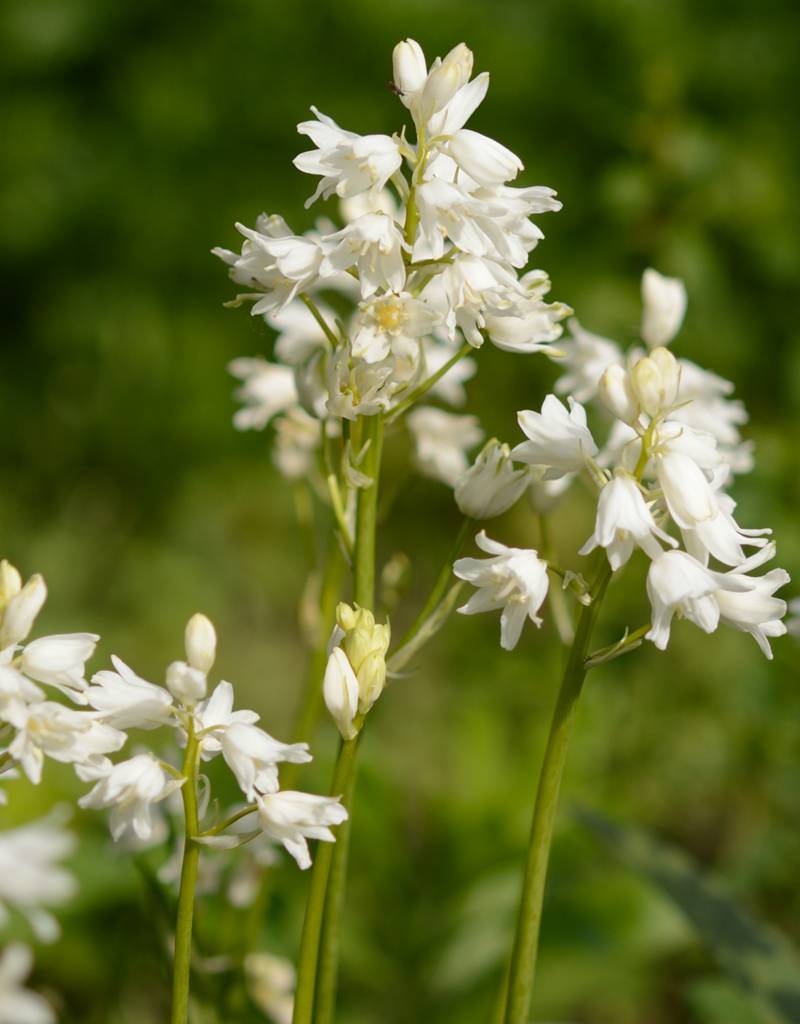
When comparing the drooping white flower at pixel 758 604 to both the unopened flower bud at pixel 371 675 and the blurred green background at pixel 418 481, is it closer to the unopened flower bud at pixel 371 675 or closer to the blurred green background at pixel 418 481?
the unopened flower bud at pixel 371 675

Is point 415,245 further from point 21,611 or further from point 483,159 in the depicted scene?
point 21,611

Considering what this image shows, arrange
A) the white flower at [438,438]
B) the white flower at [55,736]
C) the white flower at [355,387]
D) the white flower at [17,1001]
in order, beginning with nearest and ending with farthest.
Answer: the white flower at [55,736] → the white flower at [355,387] → the white flower at [17,1001] → the white flower at [438,438]

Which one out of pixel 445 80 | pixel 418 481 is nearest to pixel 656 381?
pixel 445 80

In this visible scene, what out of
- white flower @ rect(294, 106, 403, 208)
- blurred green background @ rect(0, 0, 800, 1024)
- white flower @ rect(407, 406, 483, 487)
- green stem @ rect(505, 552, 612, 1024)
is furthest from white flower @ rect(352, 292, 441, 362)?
blurred green background @ rect(0, 0, 800, 1024)

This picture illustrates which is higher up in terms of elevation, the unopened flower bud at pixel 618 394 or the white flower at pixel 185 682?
the unopened flower bud at pixel 618 394

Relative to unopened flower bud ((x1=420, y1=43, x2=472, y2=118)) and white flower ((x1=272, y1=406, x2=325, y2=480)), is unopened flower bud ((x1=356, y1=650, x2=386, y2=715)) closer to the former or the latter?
unopened flower bud ((x1=420, y1=43, x2=472, y2=118))

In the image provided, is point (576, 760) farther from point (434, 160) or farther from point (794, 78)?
point (794, 78)

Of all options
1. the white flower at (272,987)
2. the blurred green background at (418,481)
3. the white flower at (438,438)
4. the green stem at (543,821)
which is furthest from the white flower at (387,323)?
the blurred green background at (418,481)
